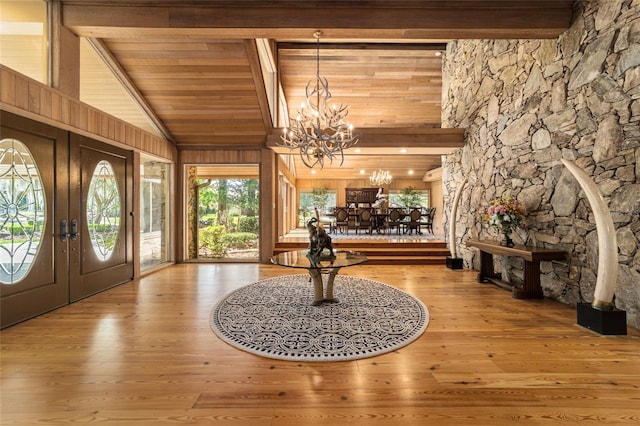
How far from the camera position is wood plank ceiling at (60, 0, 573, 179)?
11.1ft

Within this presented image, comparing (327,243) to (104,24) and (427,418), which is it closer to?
(427,418)

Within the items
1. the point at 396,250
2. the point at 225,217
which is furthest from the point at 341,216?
the point at 225,217

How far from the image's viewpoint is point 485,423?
1.66 metres

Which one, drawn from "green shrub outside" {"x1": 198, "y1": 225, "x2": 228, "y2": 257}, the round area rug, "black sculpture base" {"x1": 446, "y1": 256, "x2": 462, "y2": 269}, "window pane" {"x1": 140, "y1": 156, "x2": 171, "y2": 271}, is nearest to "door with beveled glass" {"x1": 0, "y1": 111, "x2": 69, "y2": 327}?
"window pane" {"x1": 140, "y1": 156, "x2": 171, "y2": 271}

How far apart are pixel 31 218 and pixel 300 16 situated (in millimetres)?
3838

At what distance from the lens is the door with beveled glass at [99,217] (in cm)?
375

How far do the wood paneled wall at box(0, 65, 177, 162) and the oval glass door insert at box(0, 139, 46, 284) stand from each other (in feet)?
1.35

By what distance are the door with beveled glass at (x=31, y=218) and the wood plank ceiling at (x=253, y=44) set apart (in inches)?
60.4

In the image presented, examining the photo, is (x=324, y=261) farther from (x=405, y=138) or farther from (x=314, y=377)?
(x=405, y=138)

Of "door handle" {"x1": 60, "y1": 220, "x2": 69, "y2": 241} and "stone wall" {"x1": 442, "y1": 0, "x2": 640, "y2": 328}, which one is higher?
"stone wall" {"x1": 442, "y1": 0, "x2": 640, "y2": 328}

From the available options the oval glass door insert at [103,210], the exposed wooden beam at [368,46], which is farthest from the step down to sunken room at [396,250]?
the exposed wooden beam at [368,46]

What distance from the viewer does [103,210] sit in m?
4.30

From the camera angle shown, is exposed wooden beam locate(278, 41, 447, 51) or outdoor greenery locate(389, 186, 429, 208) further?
outdoor greenery locate(389, 186, 429, 208)

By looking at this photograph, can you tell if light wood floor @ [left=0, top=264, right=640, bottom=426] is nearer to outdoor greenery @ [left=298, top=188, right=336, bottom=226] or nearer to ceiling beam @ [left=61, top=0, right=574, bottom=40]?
ceiling beam @ [left=61, top=0, right=574, bottom=40]
